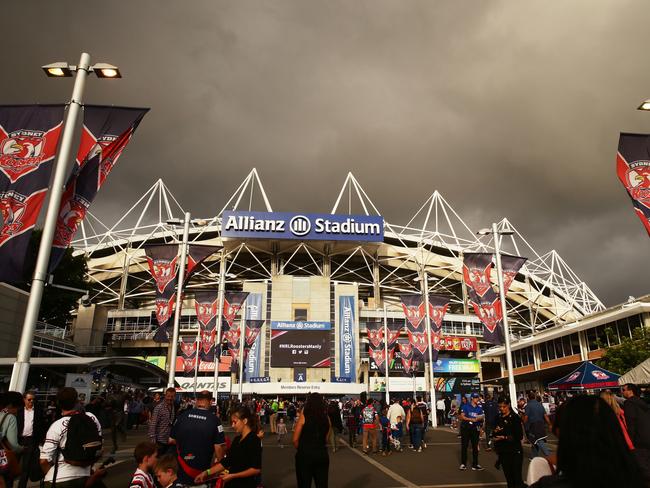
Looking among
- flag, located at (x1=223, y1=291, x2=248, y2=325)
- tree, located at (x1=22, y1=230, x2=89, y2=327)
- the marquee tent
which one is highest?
tree, located at (x1=22, y1=230, x2=89, y2=327)

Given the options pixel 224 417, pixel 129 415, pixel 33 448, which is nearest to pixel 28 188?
pixel 33 448

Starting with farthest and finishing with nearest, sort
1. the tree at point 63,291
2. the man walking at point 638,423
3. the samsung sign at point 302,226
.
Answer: the samsung sign at point 302,226 < the tree at point 63,291 < the man walking at point 638,423

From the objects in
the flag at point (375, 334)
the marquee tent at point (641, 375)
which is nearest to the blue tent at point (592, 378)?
the marquee tent at point (641, 375)

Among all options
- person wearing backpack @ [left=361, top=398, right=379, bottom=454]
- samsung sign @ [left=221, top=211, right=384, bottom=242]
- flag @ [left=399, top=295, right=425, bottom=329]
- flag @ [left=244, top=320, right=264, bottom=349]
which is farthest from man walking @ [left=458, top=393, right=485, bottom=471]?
samsung sign @ [left=221, top=211, right=384, bottom=242]

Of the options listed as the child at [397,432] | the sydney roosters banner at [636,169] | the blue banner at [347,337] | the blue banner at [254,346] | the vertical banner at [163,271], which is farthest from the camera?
the blue banner at [347,337]

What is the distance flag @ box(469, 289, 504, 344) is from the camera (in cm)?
2216

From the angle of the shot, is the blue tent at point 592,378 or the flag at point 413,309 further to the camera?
the flag at point 413,309

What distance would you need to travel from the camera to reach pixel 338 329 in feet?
235

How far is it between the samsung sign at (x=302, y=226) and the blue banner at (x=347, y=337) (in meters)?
9.33

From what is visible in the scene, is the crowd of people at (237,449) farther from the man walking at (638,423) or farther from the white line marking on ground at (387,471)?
the white line marking on ground at (387,471)

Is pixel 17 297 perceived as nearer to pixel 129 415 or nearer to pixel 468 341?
pixel 129 415

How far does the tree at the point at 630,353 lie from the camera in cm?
3188

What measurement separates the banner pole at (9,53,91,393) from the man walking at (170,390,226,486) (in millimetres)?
4170

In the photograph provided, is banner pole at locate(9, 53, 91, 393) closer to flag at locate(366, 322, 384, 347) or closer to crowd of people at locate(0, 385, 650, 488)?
crowd of people at locate(0, 385, 650, 488)
